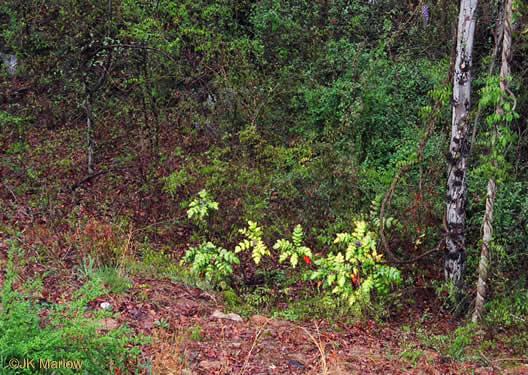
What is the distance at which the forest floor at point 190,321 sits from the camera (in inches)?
158

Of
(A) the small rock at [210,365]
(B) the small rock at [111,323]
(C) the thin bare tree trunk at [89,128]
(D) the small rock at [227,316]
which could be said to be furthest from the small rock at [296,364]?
(C) the thin bare tree trunk at [89,128]

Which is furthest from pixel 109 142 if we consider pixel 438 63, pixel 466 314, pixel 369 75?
pixel 466 314

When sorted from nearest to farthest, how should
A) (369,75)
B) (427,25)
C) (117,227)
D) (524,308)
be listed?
1. (524,308)
2. (117,227)
3. (369,75)
4. (427,25)

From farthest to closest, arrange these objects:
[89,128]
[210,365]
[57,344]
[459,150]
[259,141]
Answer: [259,141] < [89,128] < [459,150] < [210,365] < [57,344]

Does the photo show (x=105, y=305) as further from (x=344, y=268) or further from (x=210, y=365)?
(x=344, y=268)

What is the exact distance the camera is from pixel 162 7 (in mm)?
10062

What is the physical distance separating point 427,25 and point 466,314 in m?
6.48

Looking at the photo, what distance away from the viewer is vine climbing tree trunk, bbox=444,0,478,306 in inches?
193

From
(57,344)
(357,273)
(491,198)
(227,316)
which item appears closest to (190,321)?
(227,316)

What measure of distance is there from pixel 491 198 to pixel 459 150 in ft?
1.98

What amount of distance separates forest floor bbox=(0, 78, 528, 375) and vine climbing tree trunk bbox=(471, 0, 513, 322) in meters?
0.41

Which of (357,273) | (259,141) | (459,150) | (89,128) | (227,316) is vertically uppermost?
(459,150)

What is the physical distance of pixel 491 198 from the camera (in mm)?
4875

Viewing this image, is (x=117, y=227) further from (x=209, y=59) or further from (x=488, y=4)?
(x=488, y=4)
